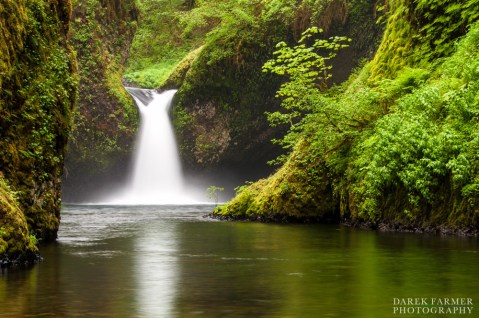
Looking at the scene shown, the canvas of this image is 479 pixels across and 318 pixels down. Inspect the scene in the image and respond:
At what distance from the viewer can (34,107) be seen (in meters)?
14.5

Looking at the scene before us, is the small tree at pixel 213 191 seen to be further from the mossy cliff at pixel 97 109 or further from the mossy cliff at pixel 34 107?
the mossy cliff at pixel 34 107

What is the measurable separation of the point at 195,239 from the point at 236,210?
791 centimetres

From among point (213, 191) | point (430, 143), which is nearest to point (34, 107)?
point (430, 143)

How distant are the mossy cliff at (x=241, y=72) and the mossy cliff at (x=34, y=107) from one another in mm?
20898

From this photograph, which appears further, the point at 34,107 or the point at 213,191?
the point at 213,191

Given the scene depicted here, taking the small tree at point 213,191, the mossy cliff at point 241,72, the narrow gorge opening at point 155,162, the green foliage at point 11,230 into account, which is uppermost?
the mossy cliff at point 241,72

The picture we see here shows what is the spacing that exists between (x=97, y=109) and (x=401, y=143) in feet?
91.0

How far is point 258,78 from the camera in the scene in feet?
129

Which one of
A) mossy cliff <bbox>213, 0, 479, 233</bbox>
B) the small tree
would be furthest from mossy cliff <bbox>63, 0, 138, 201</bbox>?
mossy cliff <bbox>213, 0, 479, 233</bbox>

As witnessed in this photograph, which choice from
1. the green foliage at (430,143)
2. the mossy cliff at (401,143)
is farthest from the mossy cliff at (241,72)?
the green foliage at (430,143)

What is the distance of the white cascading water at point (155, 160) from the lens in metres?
40.9

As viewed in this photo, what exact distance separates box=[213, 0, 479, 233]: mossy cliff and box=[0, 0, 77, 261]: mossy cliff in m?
7.40

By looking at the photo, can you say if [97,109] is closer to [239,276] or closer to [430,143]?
[430,143]

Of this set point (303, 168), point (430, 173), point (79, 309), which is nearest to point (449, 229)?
point (430, 173)
